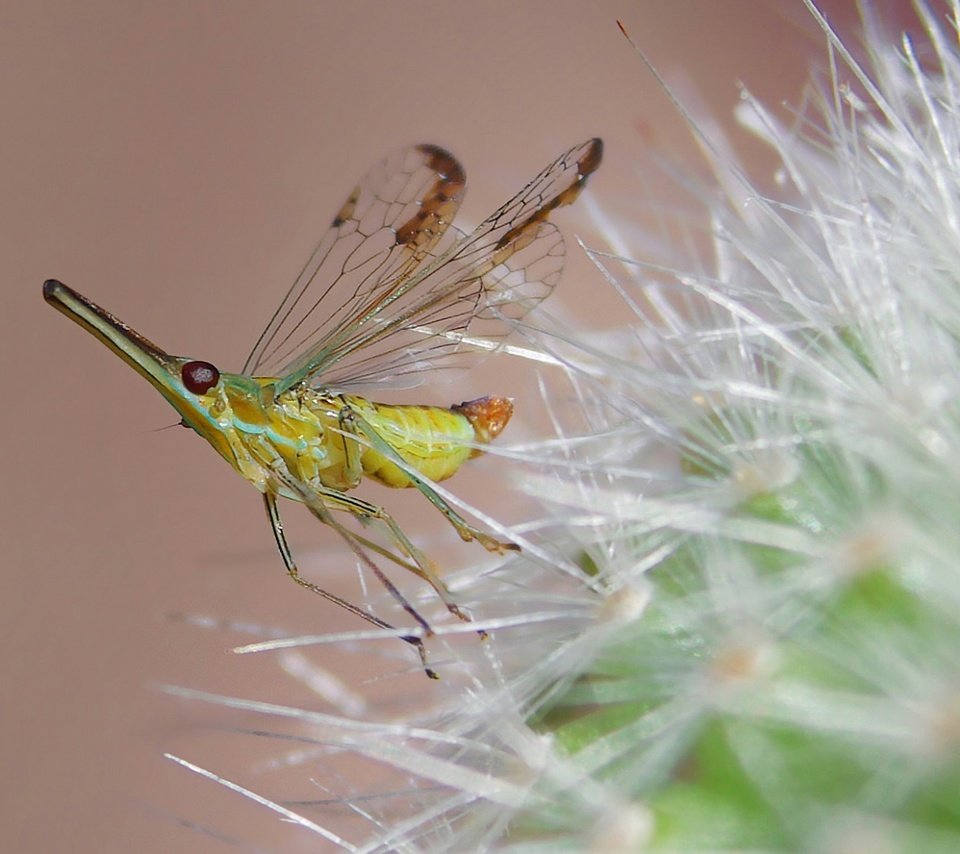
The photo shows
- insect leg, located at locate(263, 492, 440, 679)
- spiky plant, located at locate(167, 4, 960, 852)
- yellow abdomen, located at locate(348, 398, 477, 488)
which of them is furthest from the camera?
yellow abdomen, located at locate(348, 398, 477, 488)

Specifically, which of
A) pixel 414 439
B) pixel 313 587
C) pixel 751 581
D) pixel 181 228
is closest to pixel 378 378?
pixel 414 439

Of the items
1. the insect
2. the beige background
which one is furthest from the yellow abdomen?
the beige background

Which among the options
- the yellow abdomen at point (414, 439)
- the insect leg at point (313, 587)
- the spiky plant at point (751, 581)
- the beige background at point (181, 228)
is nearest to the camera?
the spiky plant at point (751, 581)

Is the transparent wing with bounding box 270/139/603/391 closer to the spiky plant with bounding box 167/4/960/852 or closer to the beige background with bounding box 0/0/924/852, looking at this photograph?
the spiky plant with bounding box 167/4/960/852

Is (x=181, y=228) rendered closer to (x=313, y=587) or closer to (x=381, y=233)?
(x=381, y=233)

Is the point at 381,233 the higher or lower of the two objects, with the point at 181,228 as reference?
lower

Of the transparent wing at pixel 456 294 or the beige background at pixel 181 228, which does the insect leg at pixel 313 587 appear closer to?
the transparent wing at pixel 456 294

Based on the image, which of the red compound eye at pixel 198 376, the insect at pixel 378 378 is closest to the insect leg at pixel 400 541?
the insect at pixel 378 378

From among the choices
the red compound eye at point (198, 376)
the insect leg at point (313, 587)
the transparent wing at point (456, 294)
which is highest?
the transparent wing at point (456, 294)
